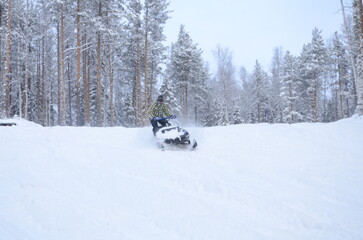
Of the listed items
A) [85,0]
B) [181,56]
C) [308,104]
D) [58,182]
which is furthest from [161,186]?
[308,104]

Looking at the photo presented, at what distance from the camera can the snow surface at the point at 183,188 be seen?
4.18 meters

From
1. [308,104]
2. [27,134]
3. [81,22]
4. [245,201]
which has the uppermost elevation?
[81,22]

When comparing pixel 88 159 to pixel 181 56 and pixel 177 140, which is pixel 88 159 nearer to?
pixel 177 140

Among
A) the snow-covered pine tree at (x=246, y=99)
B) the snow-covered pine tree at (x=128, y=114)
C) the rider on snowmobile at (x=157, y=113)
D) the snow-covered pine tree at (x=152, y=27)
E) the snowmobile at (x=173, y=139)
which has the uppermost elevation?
the snow-covered pine tree at (x=152, y=27)

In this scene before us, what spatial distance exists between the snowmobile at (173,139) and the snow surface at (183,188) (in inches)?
19.8

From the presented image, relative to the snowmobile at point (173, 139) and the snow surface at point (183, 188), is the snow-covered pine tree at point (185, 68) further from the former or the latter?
the snow surface at point (183, 188)

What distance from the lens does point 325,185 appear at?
238 inches

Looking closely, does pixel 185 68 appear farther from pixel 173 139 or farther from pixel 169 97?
pixel 173 139

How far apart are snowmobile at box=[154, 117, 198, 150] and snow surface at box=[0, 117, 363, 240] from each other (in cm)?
50

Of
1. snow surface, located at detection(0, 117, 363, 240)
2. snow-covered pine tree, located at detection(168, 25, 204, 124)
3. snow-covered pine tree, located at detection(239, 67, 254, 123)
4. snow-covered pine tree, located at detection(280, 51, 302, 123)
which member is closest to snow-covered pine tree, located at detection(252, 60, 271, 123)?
snow-covered pine tree, located at detection(239, 67, 254, 123)

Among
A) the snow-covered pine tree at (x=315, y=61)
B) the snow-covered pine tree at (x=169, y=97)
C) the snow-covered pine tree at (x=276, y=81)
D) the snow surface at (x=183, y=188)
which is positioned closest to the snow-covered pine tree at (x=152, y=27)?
the snow-covered pine tree at (x=169, y=97)

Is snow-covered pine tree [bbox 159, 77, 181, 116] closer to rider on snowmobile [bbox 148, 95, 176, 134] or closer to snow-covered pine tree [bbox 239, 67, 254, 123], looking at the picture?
snow-covered pine tree [bbox 239, 67, 254, 123]

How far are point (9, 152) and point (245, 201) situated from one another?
24.0 feet

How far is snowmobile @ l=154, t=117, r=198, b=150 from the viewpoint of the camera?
32.2ft
